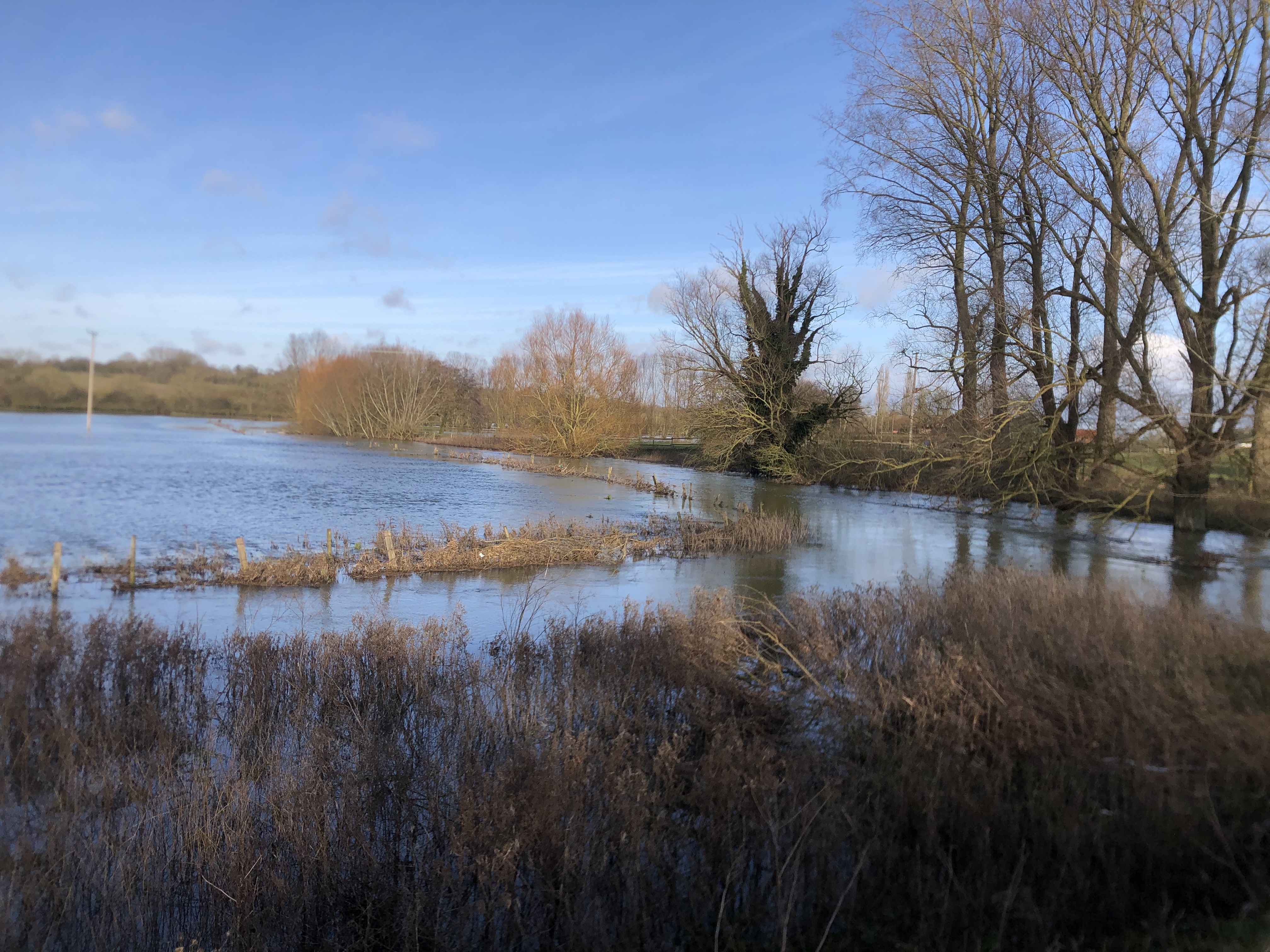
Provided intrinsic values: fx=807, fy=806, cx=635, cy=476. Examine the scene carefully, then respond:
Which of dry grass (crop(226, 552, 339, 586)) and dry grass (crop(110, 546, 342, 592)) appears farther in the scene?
dry grass (crop(226, 552, 339, 586))

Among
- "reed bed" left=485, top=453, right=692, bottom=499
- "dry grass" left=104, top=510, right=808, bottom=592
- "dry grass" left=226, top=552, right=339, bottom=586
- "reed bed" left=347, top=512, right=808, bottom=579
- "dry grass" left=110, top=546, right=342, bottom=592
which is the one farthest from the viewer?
"reed bed" left=485, top=453, right=692, bottom=499

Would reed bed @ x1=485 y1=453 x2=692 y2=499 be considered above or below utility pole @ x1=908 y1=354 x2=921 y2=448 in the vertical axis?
below

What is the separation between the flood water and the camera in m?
13.6

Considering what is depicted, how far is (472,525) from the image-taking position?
2311 centimetres

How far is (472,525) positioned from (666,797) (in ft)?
60.2

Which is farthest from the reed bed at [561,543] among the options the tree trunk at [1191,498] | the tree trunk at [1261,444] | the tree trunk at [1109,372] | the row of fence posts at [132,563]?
the tree trunk at [1261,444]

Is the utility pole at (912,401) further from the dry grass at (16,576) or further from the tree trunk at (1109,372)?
the dry grass at (16,576)

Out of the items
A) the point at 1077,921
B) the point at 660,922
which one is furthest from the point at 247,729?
the point at 1077,921

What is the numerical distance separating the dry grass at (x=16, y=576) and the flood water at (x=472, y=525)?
519mm

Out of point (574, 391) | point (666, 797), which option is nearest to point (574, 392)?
point (574, 391)

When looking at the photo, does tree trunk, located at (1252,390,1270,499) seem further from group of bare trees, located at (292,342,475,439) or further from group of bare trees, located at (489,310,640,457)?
group of bare trees, located at (292,342,475,439)

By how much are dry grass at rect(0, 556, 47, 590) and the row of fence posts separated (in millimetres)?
199

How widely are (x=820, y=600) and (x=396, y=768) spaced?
5972 mm

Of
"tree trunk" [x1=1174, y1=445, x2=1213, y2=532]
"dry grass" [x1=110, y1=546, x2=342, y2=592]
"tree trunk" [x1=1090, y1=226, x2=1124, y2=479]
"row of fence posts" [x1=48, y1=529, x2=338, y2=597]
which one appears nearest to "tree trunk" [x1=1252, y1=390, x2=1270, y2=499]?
"tree trunk" [x1=1174, y1=445, x2=1213, y2=532]
